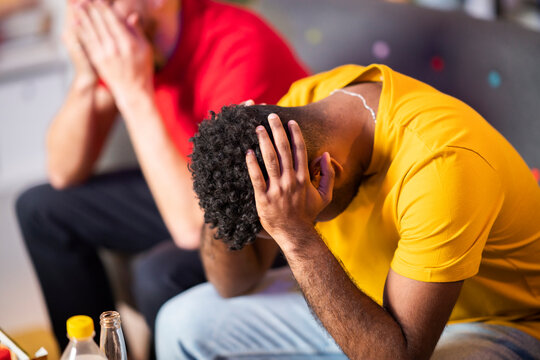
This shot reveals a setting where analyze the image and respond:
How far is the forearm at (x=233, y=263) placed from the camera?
1.09 m

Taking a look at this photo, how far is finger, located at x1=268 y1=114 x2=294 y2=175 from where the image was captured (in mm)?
819

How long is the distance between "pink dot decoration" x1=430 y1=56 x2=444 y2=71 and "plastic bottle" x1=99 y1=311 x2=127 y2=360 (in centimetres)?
84

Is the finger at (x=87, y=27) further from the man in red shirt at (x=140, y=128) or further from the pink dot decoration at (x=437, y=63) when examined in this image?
the pink dot decoration at (x=437, y=63)

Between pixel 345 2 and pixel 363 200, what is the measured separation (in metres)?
0.72

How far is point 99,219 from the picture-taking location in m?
1.53

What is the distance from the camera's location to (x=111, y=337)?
0.84 metres

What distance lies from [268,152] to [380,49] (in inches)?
28.5

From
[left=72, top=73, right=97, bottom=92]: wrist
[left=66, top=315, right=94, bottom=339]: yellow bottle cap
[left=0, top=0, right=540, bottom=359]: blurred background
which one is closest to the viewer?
[left=66, top=315, right=94, bottom=339]: yellow bottle cap

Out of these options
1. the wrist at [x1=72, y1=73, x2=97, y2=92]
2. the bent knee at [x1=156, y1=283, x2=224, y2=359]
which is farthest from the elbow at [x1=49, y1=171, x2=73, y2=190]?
the bent knee at [x1=156, y1=283, x2=224, y2=359]

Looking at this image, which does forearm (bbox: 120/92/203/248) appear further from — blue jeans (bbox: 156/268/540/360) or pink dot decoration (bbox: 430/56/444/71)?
pink dot decoration (bbox: 430/56/444/71)

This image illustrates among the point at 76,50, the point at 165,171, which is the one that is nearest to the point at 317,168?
the point at 165,171

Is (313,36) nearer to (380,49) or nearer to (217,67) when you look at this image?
(380,49)

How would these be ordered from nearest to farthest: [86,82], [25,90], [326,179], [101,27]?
1. [326,179]
2. [101,27]
3. [86,82]
4. [25,90]

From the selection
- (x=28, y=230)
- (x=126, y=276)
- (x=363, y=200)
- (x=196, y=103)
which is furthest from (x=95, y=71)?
(x=363, y=200)
